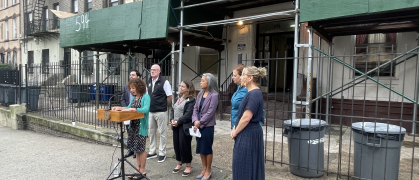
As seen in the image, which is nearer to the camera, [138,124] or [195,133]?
[195,133]

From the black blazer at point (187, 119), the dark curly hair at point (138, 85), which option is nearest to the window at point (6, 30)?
the dark curly hair at point (138, 85)

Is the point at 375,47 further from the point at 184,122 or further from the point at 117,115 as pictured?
the point at 117,115

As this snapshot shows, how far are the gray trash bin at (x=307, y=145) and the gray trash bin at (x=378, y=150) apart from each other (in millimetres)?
509

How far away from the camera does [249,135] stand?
10.4ft

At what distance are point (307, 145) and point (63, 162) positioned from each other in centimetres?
469

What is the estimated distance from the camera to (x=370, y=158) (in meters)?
3.60

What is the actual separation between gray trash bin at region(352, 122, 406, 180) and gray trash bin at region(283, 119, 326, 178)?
0.51m

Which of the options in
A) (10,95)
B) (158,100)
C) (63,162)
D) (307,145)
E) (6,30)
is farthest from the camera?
(6,30)

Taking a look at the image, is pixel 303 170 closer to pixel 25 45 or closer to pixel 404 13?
pixel 404 13

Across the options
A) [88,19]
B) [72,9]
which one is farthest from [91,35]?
[72,9]

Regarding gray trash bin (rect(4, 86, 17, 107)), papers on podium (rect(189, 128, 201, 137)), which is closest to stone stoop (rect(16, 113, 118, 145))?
gray trash bin (rect(4, 86, 17, 107))

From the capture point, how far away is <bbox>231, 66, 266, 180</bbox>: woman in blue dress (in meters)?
3.11

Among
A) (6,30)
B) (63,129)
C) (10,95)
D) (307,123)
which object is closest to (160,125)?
(307,123)

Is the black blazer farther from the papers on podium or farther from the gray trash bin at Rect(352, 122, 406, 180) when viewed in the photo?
the gray trash bin at Rect(352, 122, 406, 180)
